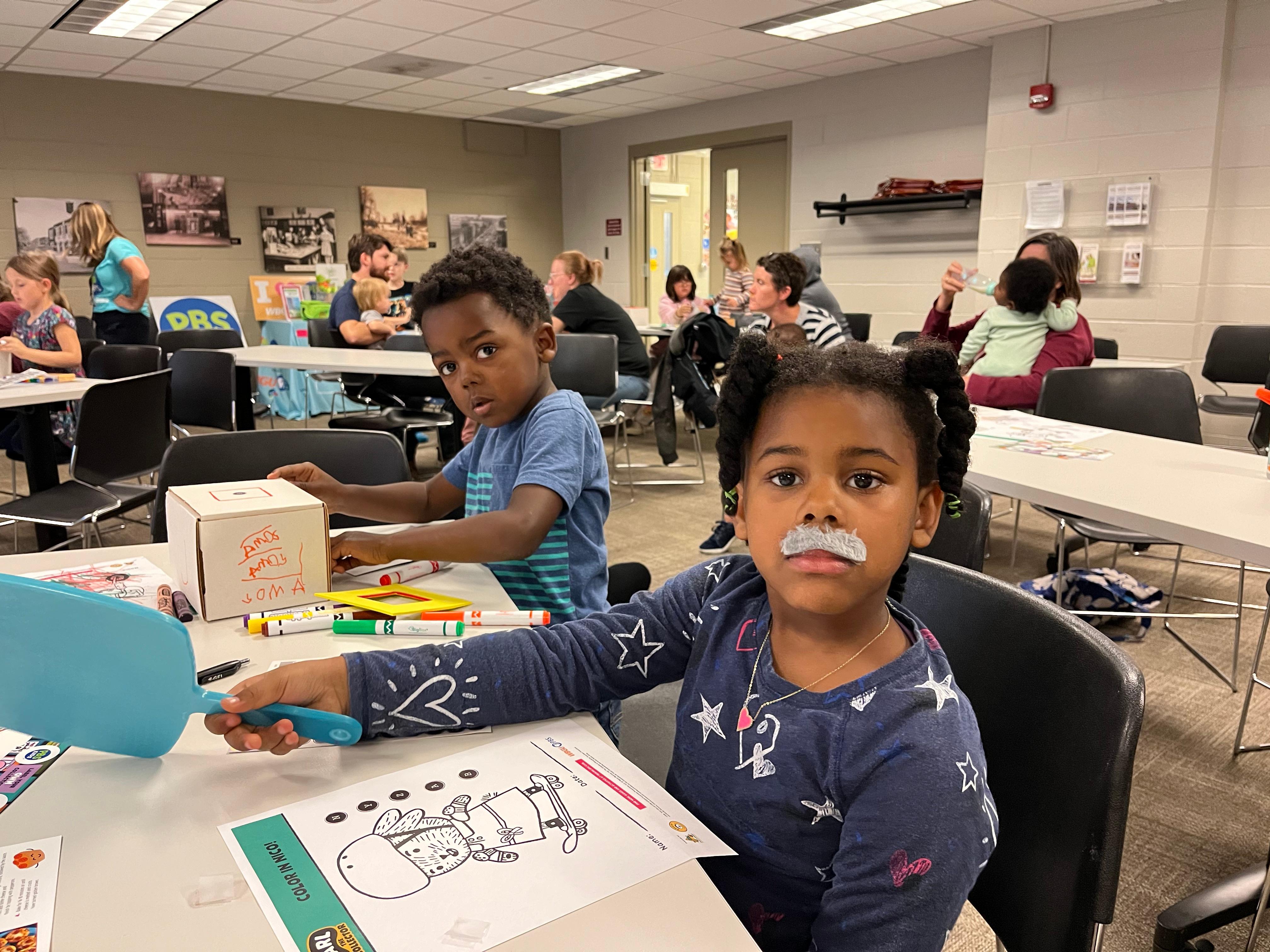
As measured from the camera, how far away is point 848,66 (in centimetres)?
679

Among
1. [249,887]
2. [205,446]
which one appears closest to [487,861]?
[249,887]

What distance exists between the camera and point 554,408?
1.42m

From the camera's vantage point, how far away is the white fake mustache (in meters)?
0.73

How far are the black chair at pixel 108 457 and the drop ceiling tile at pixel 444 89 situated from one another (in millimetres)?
5100

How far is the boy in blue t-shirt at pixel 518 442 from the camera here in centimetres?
134

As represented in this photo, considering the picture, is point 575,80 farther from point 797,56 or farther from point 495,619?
point 495,619

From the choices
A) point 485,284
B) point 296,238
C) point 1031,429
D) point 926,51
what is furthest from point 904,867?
point 296,238

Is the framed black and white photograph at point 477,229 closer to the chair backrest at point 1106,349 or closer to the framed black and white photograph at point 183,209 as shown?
the framed black and white photograph at point 183,209

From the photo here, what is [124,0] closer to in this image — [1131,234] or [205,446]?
[205,446]

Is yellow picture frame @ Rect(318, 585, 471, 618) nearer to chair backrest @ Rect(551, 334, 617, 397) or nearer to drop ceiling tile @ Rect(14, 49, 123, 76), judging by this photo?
chair backrest @ Rect(551, 334, 617, 397)

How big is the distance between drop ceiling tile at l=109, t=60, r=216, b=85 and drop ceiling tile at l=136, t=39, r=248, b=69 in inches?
3.2

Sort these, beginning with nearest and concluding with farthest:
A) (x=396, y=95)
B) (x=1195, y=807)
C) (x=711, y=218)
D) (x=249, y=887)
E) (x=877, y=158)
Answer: (x=249, y=887) < (x=1195, y=807) < (x=877, y=158) < (x=396, y=95) < (x=711, y=218)

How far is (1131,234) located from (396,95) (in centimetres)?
582

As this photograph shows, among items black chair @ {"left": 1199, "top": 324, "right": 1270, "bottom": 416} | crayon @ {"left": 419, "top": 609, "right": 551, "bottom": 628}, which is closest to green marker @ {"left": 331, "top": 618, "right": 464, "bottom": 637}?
crayon @ {"left": 419, "top": 609, "right": 551, "bottom": 628}
